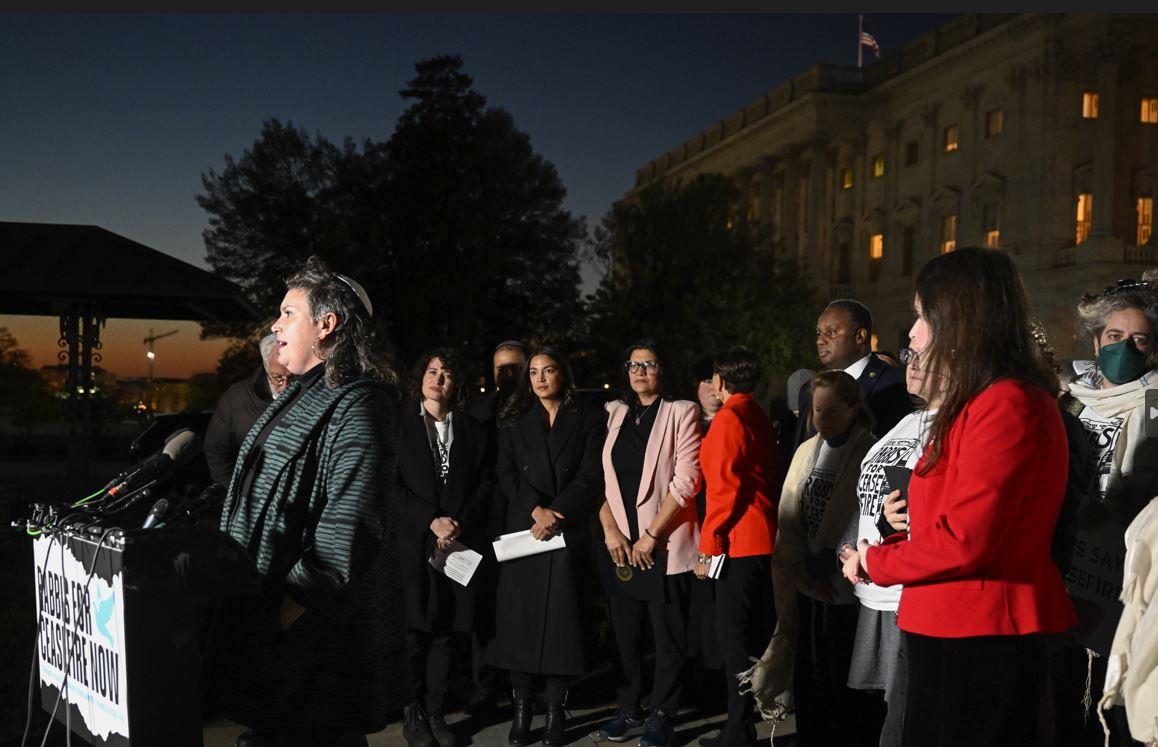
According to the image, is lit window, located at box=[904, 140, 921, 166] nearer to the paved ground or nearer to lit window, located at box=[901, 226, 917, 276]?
lit window, located at box=[901, 226, 917, 276]

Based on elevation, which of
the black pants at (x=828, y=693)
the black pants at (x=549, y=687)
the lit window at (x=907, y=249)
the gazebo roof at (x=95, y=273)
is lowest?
the black pants at (x=549, y=687)

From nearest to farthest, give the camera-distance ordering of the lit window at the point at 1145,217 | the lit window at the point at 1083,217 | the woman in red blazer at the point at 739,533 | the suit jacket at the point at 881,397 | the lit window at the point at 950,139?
the suit jacket at the point at 881,397 < the woman in red blazer at the point at 739,533 < the lit window at the point at 1145,217 < the lit window at the point at 1083,217 < the lit window at the point at 950,139

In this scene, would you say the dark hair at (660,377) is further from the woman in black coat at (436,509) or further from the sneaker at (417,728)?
the sneaker at (417,728)

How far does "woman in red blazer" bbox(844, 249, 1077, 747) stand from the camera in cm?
257

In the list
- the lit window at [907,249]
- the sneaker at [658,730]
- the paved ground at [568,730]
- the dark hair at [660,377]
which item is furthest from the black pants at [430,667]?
the lit window at [907,249]

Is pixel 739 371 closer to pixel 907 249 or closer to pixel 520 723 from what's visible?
pixel 520 723

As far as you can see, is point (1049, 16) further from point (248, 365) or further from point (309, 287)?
point (309, 287)

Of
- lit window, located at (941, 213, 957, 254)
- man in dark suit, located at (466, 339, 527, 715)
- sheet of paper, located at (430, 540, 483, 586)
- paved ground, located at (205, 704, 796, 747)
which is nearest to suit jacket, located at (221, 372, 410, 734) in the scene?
sheet of paper, located at (430, 540, 483, 586)

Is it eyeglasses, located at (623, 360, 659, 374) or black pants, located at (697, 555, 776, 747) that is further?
eyeglasses, located at (623, 360, 659, 374)

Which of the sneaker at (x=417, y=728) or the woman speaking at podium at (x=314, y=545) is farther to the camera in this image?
the sneaker at (x=417, y=728)

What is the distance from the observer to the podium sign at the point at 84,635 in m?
2.35

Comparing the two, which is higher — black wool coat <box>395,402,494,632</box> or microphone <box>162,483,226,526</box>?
microphone <box>162,483,226,526</box>

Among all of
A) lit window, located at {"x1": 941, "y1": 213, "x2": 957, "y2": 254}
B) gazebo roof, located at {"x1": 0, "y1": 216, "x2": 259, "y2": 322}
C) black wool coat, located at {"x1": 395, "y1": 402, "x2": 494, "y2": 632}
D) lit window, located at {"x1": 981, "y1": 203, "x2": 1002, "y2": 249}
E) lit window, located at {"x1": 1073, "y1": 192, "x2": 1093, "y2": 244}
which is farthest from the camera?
lit window, located at {"x1": 941, "y1": 213, "x2": 957, "y2": 254}

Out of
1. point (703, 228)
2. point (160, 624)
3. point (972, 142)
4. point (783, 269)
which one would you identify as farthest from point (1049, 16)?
point (160, 624)
